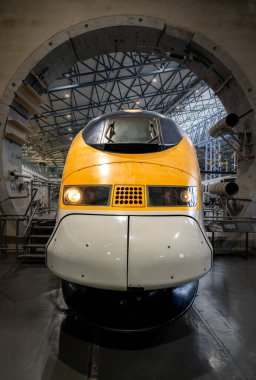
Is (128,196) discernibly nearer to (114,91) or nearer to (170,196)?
(170,196)

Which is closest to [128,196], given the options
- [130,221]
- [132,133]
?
[130,221]

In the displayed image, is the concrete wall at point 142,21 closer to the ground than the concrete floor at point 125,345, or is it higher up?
higher up

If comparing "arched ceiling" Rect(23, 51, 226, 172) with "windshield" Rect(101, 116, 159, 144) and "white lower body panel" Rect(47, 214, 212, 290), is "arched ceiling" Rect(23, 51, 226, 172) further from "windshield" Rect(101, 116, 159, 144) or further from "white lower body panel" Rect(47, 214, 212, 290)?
"white lower body panel" Rect(47, 214, 212, 290)

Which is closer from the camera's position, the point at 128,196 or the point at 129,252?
the point at 129,252

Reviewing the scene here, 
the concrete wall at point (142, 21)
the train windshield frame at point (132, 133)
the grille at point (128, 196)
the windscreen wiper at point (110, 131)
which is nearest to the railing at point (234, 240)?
the concrete wall at point (142, 21)

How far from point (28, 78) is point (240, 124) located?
5.42 meters

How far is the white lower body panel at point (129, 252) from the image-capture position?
6.56 feet

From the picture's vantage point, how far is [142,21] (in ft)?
19.3

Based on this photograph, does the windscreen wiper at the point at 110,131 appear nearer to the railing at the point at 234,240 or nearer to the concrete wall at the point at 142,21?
the railing at the point at 234,240

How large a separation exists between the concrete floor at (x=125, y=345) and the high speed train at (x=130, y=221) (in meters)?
0.22

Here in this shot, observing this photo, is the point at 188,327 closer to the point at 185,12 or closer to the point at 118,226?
the point at 118,226

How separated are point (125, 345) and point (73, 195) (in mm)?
1536

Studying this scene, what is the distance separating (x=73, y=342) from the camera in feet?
7.97

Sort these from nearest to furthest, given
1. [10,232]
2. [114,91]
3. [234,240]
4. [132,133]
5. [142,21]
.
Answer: [132,133]
[10,232]
[142,21]
[234,240]
[114,91]
